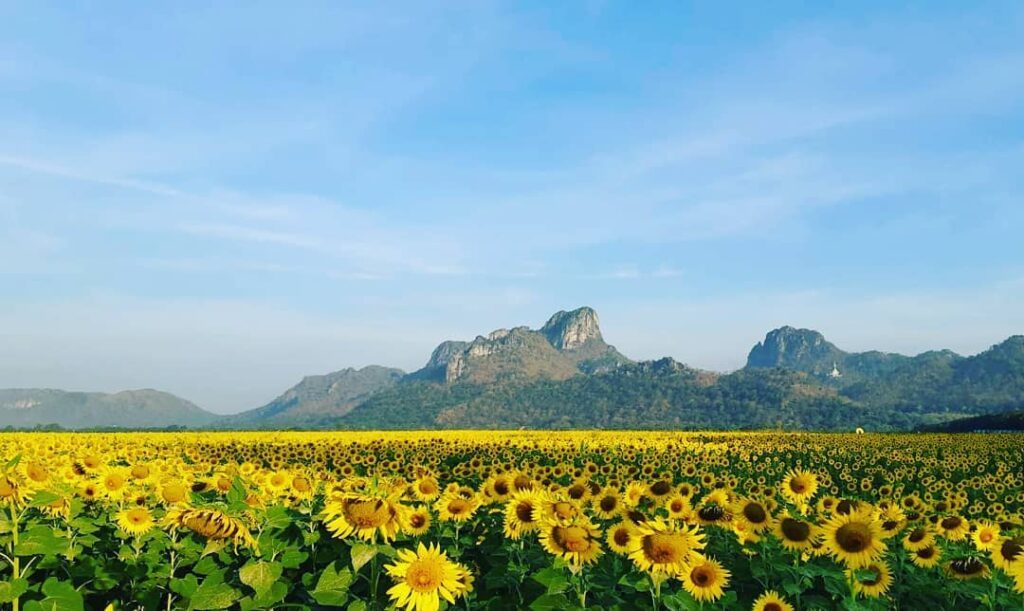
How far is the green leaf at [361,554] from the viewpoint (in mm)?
3924

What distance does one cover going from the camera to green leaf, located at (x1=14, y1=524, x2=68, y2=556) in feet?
15.1

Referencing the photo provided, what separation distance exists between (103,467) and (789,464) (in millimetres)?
24759

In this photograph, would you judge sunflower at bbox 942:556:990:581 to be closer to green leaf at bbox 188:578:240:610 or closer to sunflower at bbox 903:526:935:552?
sunflower at bbox 903:526:935:552

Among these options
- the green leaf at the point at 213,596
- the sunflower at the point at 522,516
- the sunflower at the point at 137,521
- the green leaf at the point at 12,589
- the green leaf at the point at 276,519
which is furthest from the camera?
the sunflower at the point at 137,521

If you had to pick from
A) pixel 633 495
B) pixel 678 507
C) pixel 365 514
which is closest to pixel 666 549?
pixel 365 514

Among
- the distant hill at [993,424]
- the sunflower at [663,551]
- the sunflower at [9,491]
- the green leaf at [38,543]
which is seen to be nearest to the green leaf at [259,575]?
the green leaf at [38,543]

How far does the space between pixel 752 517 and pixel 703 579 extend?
1343mm

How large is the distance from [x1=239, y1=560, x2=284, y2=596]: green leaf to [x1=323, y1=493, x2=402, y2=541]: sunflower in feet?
1.38

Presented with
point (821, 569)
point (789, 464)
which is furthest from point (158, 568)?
point (789, 464)

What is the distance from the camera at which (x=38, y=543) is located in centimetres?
472

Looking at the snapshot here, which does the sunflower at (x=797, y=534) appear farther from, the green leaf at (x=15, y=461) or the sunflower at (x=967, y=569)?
the green leaf at (x=15, y=461)

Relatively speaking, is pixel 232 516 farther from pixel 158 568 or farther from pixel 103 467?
pixel 103 467

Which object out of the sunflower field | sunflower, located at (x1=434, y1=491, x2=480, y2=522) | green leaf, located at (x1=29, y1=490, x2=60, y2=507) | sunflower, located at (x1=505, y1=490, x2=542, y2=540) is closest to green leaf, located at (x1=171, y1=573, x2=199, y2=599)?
the sunflower field

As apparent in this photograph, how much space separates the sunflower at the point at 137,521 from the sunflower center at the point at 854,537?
533 cm
